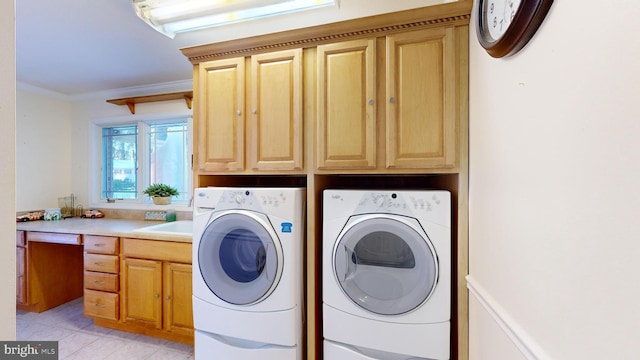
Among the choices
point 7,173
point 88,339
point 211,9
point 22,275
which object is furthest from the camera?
point 22,275

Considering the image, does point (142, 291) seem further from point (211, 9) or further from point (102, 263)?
point (211, 9)

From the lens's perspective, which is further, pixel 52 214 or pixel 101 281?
pixel 52 214

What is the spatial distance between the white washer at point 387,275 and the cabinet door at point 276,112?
0.38m

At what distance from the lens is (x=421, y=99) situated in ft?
4.78

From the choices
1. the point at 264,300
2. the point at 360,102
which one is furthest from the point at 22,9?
the point at 264,300

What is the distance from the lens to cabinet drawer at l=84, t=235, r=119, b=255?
7.86 ft

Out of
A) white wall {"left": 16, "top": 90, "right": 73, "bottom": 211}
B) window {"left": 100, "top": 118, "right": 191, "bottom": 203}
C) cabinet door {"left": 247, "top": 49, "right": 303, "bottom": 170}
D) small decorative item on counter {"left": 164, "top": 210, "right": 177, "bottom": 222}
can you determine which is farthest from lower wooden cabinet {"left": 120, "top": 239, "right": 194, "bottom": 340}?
white wall {"left": 16, "top": 90, "right": 73, "bottom": 211}

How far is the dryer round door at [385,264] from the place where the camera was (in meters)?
1.38

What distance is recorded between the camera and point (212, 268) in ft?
5.59

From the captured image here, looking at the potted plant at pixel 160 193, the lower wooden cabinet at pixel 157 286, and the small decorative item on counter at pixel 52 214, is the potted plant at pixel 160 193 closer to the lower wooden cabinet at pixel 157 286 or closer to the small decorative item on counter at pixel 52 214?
the lower wooden cabinet at pixel 157 286

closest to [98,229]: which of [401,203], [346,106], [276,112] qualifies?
[276,112]

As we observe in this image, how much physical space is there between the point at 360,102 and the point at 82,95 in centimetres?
373

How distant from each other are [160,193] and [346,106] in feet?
8.17

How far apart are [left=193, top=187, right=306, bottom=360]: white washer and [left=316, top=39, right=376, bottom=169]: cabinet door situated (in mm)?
324
